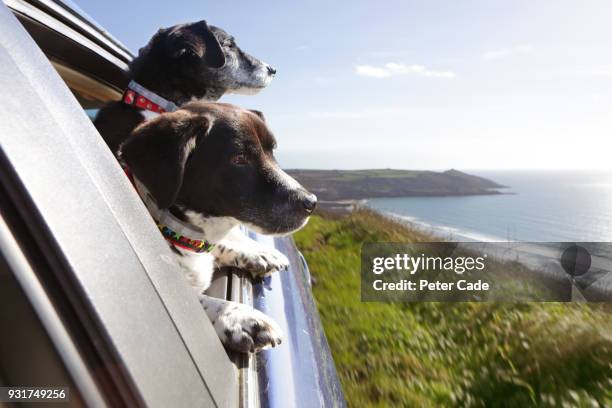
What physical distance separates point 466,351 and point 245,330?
12.4 ft

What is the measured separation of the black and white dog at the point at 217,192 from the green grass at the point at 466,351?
175 cm

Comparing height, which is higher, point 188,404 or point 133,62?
point 133,62

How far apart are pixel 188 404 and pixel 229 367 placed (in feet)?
1.49

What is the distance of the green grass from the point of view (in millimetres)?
3838

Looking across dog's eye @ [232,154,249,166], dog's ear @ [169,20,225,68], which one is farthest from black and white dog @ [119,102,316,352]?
dog's ear @ [169,20,225,68]

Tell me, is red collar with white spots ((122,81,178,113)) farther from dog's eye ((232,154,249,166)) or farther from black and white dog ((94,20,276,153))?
dog's eye ((232,154,249,166))

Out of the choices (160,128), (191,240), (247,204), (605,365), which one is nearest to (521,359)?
(605,365)

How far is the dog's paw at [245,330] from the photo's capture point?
1.69 m

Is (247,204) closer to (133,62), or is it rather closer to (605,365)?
(133,62)

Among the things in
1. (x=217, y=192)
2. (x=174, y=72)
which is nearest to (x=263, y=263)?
(x=217, y=192)

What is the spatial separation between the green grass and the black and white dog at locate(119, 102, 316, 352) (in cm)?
175

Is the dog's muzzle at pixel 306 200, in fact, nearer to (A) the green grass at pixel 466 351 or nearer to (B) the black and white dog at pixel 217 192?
(B) the black and white dog at pixel 217 192

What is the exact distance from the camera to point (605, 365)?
4020mm

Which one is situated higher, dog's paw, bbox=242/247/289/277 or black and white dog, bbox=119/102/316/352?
black and white dog, bbox=119/102/316/352
